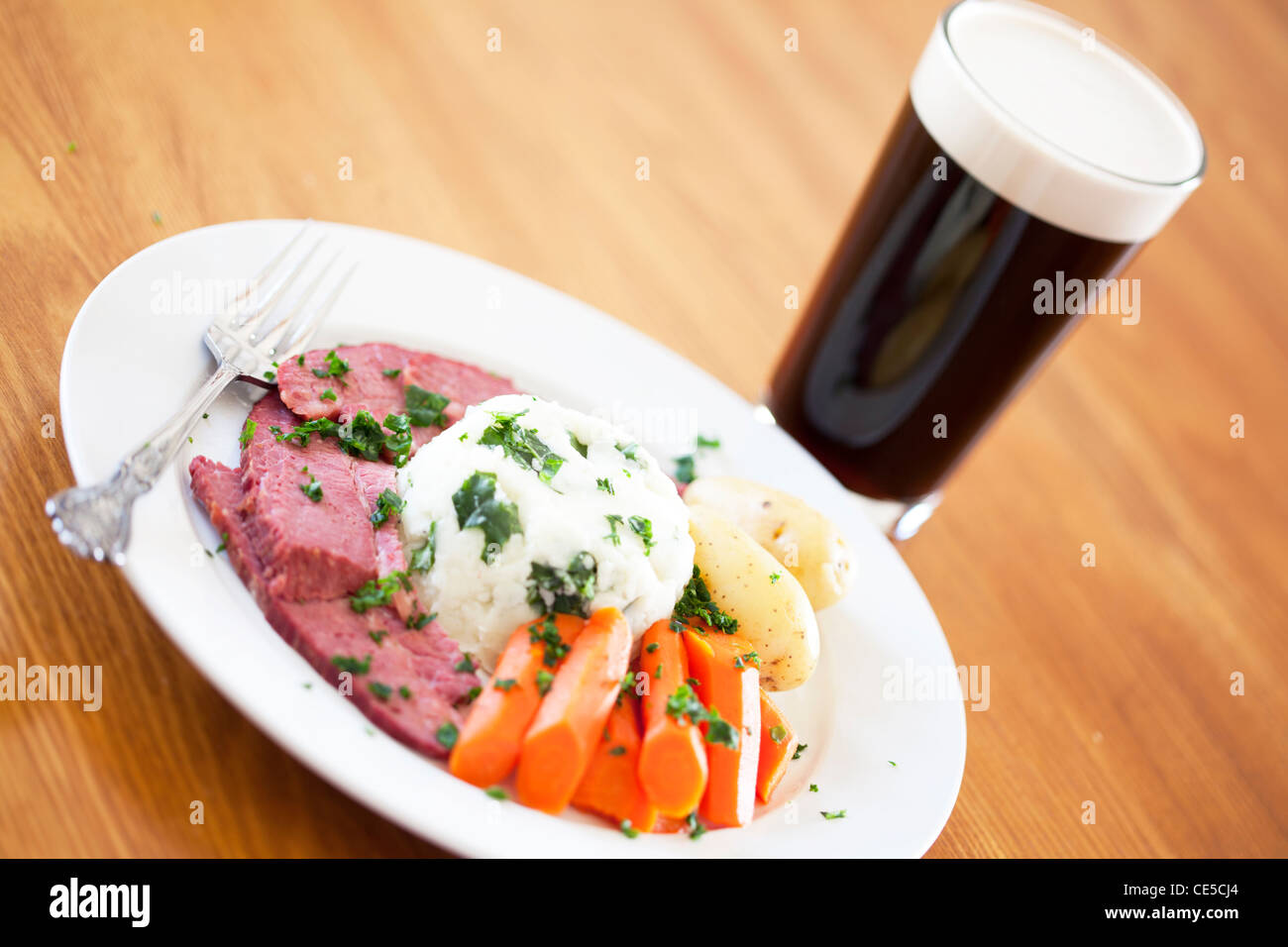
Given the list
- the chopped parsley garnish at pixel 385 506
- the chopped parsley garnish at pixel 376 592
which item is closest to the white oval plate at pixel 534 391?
the chopped parsley garnish at pixel 376 592

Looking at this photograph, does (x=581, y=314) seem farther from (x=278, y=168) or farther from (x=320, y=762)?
(x=320, y=762)

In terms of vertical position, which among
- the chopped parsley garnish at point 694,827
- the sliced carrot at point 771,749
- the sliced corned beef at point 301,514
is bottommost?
the sliced carrot at point 771,749

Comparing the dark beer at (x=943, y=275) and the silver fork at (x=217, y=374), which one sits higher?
the silver fork at (x=217, y=374)

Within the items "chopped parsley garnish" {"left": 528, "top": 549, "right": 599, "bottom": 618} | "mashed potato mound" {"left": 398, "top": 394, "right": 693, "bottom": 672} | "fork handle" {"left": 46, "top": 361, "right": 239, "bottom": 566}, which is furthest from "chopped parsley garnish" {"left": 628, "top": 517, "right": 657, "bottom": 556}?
"fork handle" {"left": 46, "top": 361, "right": 239, "bottom": 566}

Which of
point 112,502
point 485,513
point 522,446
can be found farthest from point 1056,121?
point 112,502

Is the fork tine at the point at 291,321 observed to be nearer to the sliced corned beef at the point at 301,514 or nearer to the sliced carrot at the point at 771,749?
the sliced corned beef at the point at 301,514

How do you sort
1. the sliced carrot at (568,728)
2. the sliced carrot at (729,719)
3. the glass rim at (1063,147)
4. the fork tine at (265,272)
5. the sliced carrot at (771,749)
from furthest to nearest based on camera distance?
the glass rim at (1063,147)
the fork tine at (265,272)
the sliced carrot at (771,749)
the sliced carrot at (729,719)
the sliced carrot at (568,728)

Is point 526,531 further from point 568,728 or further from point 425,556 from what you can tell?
point 568,728
